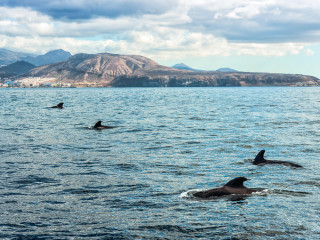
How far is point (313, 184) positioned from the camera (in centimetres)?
1792

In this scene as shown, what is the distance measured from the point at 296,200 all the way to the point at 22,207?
10.6 m

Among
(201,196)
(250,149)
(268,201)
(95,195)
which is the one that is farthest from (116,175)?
(250,149)

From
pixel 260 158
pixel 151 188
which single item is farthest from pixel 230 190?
pixel 260 158

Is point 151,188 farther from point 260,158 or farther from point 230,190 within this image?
point 260,158

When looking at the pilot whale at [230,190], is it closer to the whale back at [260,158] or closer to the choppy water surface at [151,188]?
the choppy water surface at [151,188]

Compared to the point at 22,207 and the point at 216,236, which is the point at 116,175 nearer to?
the point at 22,207

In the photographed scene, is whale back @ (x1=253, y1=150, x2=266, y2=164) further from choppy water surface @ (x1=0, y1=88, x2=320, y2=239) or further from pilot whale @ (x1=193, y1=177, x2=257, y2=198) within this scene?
pilot whale @ (x1=193, y1=177, x2=257, y2=198)

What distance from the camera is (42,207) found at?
14.3 meters

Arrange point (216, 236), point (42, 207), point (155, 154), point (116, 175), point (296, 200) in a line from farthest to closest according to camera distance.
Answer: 1. point (155, 154)
2. point (116, 175)
3. point (296, 200)
4. point (42, 207)
5. point (216, 236)

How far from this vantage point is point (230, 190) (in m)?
16.0

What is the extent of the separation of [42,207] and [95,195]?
2381 mm

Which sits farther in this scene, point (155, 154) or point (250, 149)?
point (250, 149)

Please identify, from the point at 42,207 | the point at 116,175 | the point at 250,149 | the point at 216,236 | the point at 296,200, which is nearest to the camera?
the point at 216,236

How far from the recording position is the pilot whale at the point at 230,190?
15.8 m
